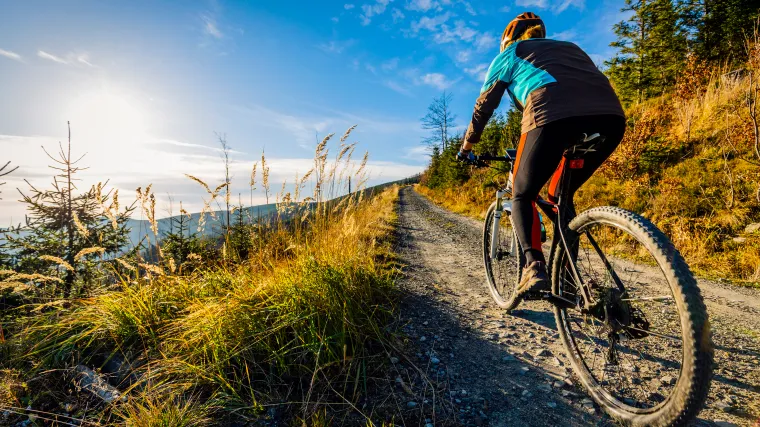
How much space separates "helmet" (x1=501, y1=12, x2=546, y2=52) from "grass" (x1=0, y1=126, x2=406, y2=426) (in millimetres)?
2458

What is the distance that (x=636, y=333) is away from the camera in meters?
1.60

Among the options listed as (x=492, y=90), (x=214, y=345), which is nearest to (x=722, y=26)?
(x=492, y=90)

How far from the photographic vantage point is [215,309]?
2.28 meters

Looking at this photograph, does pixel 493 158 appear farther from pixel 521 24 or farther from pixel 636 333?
pixel 636 333

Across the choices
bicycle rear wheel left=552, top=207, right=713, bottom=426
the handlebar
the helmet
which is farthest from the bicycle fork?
the helmet

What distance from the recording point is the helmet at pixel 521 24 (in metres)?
2.35

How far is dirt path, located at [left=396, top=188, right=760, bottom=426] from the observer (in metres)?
1.63

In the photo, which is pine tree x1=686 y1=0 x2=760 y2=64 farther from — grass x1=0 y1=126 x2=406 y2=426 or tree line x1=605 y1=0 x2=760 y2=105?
grass x1=0 y1=126 x2=406 y2=426

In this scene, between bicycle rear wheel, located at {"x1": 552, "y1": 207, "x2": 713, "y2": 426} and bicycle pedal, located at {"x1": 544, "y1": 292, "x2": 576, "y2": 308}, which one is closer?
bicycle rear wheel, located at {"x1": 552, "y1": 207, "x2": 713, "y2": 426}

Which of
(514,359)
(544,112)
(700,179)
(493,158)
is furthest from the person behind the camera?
(700,179)

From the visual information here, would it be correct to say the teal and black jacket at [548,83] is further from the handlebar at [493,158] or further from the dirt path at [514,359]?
the dirt path at [514,359]

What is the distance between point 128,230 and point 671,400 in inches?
313

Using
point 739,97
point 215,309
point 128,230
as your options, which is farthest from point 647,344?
point 739,97

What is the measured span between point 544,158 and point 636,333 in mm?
1093
